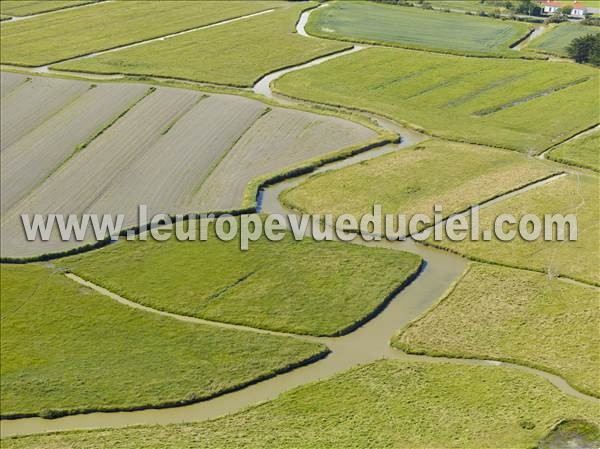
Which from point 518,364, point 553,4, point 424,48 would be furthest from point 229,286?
point 553,4

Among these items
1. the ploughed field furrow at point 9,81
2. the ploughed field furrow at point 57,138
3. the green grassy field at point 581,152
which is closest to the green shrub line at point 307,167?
the green grassy field at point 581,152

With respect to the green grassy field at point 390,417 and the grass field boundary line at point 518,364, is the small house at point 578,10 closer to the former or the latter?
the grass field boundary line at point 518,364

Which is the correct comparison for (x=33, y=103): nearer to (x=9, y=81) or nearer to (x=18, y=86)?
(x=18, y=86)

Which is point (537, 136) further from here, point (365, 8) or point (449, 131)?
point (365, 8)

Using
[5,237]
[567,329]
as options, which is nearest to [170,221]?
[5,237]

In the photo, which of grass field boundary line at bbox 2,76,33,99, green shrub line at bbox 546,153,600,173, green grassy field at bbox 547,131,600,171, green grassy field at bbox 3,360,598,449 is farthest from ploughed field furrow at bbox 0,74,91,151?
green grassy field at bbox 547,131,600,171

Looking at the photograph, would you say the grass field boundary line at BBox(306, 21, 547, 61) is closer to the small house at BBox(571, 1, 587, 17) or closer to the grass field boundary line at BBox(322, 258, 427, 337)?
the small house at BBox(571, 1, 587, 17)
